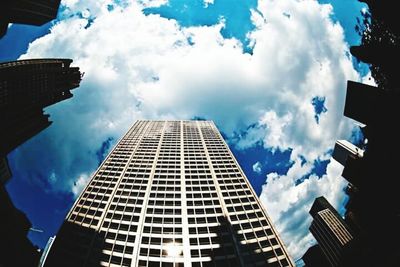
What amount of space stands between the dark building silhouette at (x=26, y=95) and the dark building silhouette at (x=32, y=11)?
14464 millimetres

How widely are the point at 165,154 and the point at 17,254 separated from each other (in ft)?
178

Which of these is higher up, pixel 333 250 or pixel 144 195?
pixel 333 250

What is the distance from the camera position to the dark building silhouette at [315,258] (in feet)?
571

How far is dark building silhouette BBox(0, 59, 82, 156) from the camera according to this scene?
191ft

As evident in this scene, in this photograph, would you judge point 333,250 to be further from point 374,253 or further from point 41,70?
point 41,70

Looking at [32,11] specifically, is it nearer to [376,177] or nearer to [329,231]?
[376,177]

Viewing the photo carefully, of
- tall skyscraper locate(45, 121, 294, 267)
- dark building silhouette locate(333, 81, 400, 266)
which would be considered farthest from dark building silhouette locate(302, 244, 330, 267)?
dark building silhouette locate(333, 81, 400, 266)

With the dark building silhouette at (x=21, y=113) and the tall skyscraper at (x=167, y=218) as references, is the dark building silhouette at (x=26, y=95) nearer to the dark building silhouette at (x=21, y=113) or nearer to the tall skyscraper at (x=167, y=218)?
the dark building silhouette at (x=21, y=113)

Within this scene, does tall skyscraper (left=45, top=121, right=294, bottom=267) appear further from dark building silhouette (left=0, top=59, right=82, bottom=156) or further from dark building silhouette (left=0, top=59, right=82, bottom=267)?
dark building silhouette (left=0, top=59, right=82, bottom=156)

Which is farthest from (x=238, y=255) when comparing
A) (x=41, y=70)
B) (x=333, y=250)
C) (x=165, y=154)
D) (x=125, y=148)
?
(x=333, y=250)

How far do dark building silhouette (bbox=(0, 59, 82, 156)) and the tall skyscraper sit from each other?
23.2m

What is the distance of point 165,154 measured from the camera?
86250mm

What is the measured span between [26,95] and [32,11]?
23519 mm

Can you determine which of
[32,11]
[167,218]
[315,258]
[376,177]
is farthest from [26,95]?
[315,258]
